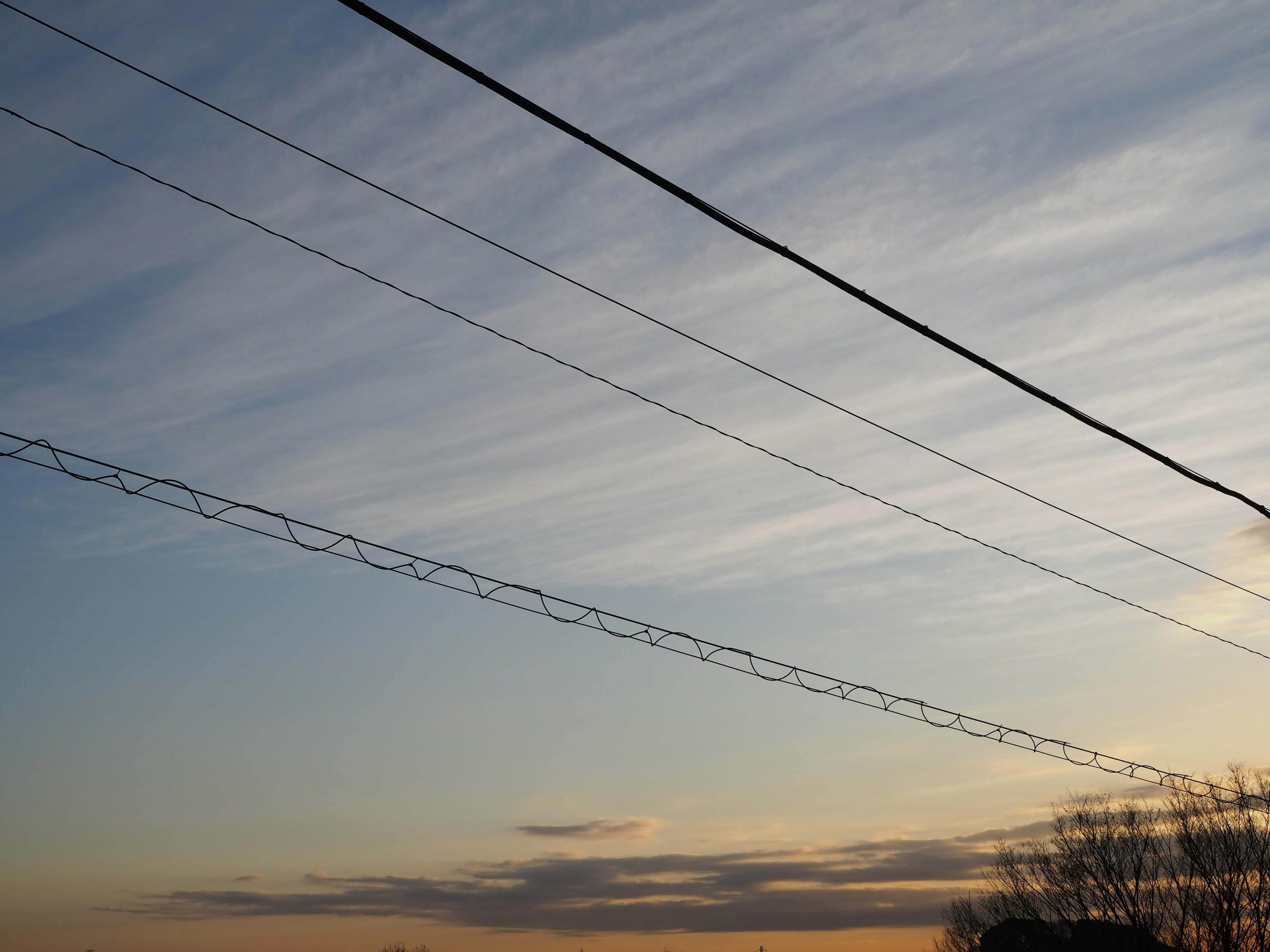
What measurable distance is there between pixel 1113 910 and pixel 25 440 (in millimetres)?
46934

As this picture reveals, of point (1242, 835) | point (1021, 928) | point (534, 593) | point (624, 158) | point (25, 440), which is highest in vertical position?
point (624, 158)

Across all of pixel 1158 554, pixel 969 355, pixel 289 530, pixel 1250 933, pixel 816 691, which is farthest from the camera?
pixel 1250 933

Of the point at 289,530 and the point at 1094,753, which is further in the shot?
the point at 1094,753

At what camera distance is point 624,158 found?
6918 mm

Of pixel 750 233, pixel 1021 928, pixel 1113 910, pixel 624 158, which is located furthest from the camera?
pixel 1021 928

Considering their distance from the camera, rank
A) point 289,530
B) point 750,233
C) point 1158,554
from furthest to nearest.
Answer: point 1158,554 → point 289,530 → point 750,233

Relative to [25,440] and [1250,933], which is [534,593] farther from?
[1250,933]

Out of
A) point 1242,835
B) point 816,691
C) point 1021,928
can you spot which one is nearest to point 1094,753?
point 816,691

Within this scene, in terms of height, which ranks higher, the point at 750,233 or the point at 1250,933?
the point at 750,233

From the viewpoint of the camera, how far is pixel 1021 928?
5347 centimetres

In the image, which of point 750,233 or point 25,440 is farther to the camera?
point 25,440

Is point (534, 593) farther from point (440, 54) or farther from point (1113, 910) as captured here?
point (1113, 910)

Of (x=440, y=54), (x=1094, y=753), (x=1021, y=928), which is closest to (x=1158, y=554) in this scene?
(x=1094, y=753)

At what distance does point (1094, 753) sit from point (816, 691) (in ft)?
18.4
